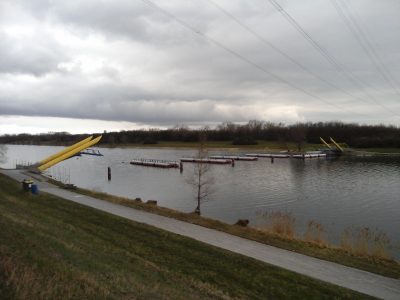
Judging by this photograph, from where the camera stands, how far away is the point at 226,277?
31.7 feet

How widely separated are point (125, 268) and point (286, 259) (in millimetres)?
5552

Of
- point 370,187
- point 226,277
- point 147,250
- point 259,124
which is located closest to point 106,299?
point 226,277

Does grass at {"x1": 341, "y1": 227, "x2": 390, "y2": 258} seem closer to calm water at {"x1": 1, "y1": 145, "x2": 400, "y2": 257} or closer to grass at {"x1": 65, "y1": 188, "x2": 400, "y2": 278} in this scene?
calm water at {"x1": 1, "y1": 145, "x2": 400, "y2": 257}

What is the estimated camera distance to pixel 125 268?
8.80m

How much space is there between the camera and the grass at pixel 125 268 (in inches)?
241

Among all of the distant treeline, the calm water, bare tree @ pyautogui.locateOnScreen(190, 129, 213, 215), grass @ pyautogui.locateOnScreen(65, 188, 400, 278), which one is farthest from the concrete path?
the distant treeline

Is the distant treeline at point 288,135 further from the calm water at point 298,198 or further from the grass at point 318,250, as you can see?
the grass at point 318,250

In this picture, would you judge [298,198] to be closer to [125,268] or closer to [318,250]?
[318,250]

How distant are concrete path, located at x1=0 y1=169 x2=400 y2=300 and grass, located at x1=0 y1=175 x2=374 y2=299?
65 centimetres

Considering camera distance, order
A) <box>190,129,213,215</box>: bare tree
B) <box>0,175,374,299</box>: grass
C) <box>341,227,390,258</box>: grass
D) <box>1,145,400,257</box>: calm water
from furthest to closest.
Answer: <box>190,129,213,215</box>: bare tree, <box>1,145,400,257</box>: calm water, <box>341,227,390,258</box>: grass, <box>0,175,374,299</box>: grass

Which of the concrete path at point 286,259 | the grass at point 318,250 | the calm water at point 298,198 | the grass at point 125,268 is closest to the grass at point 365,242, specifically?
the calm water at point 298,198

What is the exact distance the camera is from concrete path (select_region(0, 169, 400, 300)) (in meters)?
9.90

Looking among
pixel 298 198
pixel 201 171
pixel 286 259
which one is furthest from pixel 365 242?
pixel 298 198

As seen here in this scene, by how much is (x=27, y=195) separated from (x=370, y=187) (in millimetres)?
A: 32104
